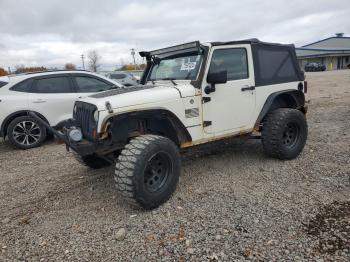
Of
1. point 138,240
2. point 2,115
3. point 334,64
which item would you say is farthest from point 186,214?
point 334,64

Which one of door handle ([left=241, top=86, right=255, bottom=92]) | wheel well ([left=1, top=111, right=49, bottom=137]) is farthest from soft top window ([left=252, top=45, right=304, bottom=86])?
wheel well ([left=1, top=111, right=49, bottom=137])

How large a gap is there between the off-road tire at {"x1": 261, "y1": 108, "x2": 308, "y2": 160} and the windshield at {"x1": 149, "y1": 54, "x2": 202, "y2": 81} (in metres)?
1.56

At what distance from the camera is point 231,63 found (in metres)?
4.60

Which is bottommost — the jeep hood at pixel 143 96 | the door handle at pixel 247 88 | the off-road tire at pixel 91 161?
the off-road tire at pixel 91 161

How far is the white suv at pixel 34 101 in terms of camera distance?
6828 mm

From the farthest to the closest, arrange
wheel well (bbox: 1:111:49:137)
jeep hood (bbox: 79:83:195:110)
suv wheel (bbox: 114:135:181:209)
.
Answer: wheel well (bbox: 1:111:49:137)
jeep hood (bbox: 79:83:195:110)
suv wheel (bbox: 114:135:181:209)

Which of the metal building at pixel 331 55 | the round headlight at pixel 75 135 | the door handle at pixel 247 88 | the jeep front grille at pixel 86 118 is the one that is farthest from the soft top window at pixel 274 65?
the metal building at pixel 331 55

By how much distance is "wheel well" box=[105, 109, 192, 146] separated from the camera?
3.76 metres

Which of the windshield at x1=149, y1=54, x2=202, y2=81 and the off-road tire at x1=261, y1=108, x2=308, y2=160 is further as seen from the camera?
the off-road tire at x1=261, y1=108, x2=308, y2=160

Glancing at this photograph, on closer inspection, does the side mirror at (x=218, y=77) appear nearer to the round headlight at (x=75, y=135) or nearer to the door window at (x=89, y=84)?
the round headlight at (x=75, y=135)

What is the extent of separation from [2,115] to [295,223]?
6.20 m

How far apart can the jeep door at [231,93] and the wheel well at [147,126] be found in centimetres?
44

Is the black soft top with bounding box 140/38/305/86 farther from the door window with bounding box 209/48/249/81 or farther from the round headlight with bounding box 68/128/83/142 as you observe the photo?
the round headlight with bounding box 68/128/83/142

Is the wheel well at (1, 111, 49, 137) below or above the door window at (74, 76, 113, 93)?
below
